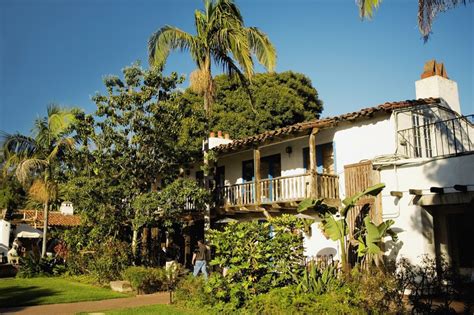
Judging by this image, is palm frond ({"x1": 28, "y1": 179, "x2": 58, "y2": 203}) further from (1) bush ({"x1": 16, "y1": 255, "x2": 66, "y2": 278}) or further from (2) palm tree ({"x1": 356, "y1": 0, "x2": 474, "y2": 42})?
(2) palm tree ({"x1": 356, "y1": 0, "x2": 474, "y2": 42})

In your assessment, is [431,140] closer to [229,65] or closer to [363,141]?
[363,141]

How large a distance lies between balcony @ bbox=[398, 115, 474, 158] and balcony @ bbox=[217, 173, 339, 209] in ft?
8.78

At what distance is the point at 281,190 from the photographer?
16688 mm

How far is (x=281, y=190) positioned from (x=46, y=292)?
8.94 m

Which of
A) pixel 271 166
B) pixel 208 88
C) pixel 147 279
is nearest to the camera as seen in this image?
pixel 147 279

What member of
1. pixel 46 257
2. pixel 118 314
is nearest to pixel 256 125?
pixel 46 257

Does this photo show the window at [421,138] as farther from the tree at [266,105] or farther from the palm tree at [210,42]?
the tree at [266,105]

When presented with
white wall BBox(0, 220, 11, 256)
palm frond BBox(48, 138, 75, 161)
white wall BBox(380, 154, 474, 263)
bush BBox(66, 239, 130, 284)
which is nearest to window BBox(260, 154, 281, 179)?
white wall BBox(380, 154, 474, 263)

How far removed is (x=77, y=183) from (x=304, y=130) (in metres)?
8.44

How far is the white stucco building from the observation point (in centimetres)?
1248

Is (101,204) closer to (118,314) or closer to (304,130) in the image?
(118,314)

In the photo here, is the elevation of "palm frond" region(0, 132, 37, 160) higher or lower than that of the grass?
higher

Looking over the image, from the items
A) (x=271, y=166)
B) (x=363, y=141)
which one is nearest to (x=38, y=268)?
(x=271, y=166)

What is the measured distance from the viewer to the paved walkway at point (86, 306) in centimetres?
1095
